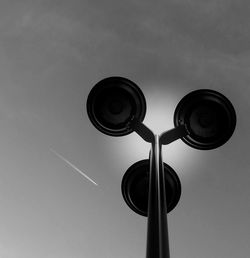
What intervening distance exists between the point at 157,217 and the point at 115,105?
2.51 m

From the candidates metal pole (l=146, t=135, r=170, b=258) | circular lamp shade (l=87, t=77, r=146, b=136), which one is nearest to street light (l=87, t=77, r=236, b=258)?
circular lamp shade (l=87, t=77, r=146, b=136)

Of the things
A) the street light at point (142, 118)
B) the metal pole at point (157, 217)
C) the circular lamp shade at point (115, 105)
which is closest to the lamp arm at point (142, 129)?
the street light at point (142, 118)

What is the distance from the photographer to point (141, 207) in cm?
497

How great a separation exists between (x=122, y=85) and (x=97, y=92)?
400mm

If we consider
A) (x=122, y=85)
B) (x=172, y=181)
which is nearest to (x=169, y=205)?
(x=172, y=181)

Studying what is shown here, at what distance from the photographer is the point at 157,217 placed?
9.23ft

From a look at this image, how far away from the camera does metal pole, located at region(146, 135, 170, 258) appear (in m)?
2.51

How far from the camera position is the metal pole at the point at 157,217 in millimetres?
2512

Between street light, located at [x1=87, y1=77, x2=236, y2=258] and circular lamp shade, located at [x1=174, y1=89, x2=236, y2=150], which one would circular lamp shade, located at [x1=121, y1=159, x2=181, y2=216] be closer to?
street light, located at [x1=87, y1=77, x2=236, y2=258]

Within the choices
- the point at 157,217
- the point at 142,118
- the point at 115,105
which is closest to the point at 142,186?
the point at 142,118

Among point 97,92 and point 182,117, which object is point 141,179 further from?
point 97,92

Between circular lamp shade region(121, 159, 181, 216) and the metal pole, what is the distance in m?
1.32

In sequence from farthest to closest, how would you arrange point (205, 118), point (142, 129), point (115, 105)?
point (115, 105) < point (205, 118) < point (142, 129)

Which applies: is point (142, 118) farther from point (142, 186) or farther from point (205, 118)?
point (142, 186)
